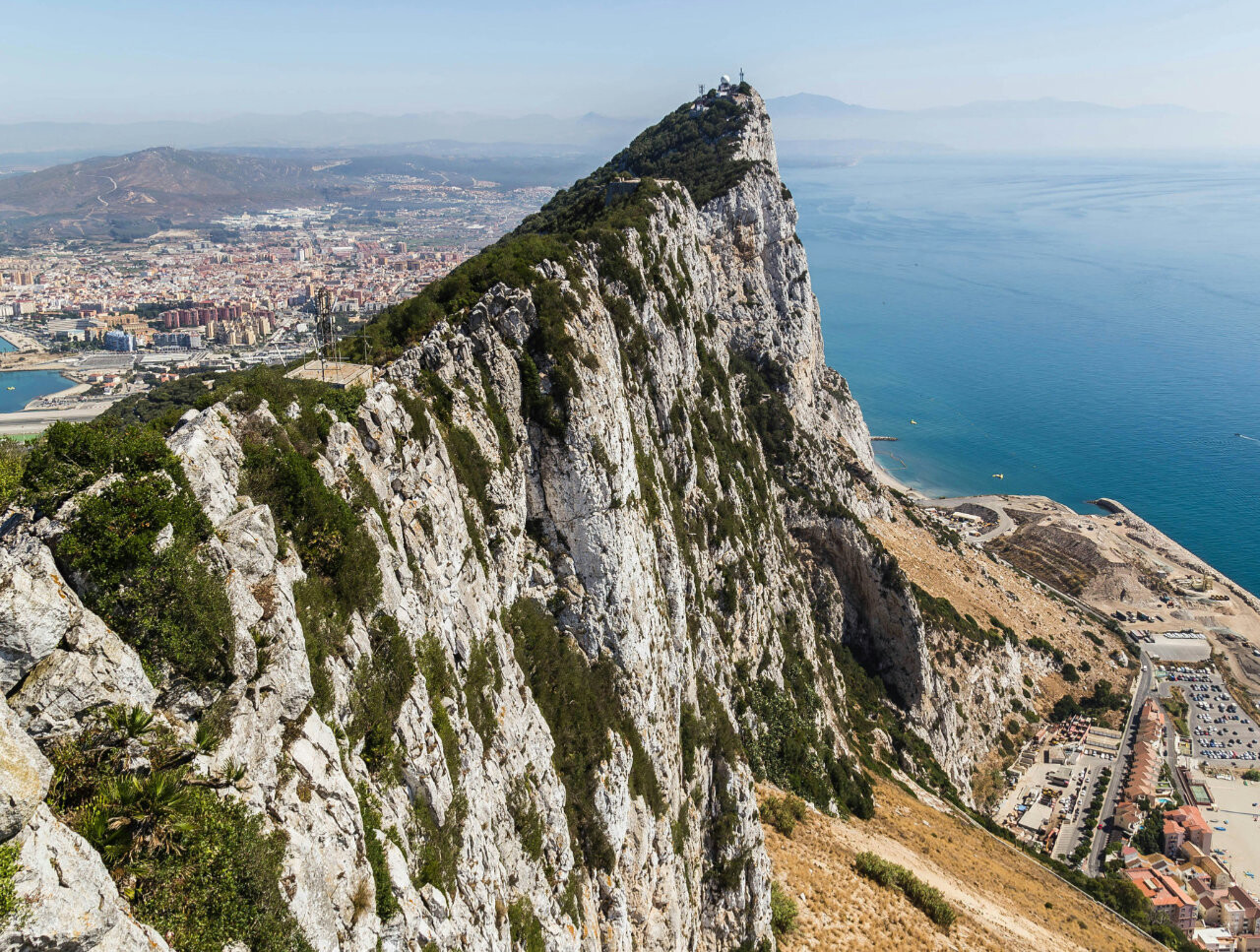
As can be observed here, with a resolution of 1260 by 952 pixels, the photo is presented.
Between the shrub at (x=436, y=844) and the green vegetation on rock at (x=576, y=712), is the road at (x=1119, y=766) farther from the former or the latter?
the shrub at (x=436, y=844)

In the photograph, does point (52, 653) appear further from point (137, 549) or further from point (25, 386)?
point (25, 386)

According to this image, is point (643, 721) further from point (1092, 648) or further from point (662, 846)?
point (1092, 648)

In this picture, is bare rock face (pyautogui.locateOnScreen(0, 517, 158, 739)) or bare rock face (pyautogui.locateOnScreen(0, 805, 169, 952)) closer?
bare rock face (pyautogui.locateOnScreen(0, 805, 169, 952))

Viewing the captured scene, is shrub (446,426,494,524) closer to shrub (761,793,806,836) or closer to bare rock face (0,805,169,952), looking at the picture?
bare rock face (0,805,169,952)

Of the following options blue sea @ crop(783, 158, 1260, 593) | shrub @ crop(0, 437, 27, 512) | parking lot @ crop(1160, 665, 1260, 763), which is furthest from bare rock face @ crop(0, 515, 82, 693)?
blue sea @ crop(783, 158, 1260, 593)

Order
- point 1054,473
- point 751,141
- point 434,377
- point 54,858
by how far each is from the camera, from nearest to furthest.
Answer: point 54,858
point 434,377
point 751,141
point 1054,473

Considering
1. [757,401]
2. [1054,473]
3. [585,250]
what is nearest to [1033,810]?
[757,401]
